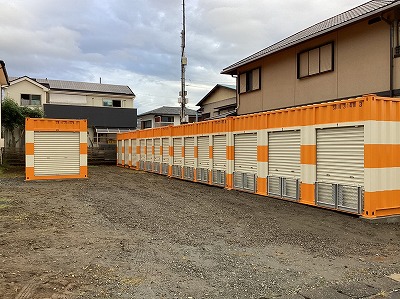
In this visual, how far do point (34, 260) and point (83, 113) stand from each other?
32969 millimetres

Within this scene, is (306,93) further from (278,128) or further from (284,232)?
(284,232)

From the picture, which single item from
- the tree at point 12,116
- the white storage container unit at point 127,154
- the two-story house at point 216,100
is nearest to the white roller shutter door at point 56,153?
the white storage container unit at point 127,154

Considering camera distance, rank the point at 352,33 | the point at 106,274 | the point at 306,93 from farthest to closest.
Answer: the point at 306,93
the point at 352,33
the point at 106,274

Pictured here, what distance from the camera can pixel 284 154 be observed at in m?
11.8

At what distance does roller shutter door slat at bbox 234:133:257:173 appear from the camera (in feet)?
43.6

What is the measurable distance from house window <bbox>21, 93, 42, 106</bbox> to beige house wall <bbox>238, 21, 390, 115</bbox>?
26.1 meters

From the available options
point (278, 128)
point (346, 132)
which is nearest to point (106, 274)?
point (346, 132)

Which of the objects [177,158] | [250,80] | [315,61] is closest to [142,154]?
[177,158]

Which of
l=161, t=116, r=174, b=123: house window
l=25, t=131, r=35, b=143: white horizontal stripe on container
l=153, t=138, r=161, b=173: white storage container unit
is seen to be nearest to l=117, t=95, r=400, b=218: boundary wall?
l=153, t=138, r=161, b=173: white storage container unit

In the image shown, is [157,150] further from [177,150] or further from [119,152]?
[119,152]

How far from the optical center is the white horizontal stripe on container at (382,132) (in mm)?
8703

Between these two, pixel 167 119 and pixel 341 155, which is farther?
pixel 167 119

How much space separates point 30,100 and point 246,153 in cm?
2927

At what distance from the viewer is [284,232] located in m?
7.65
